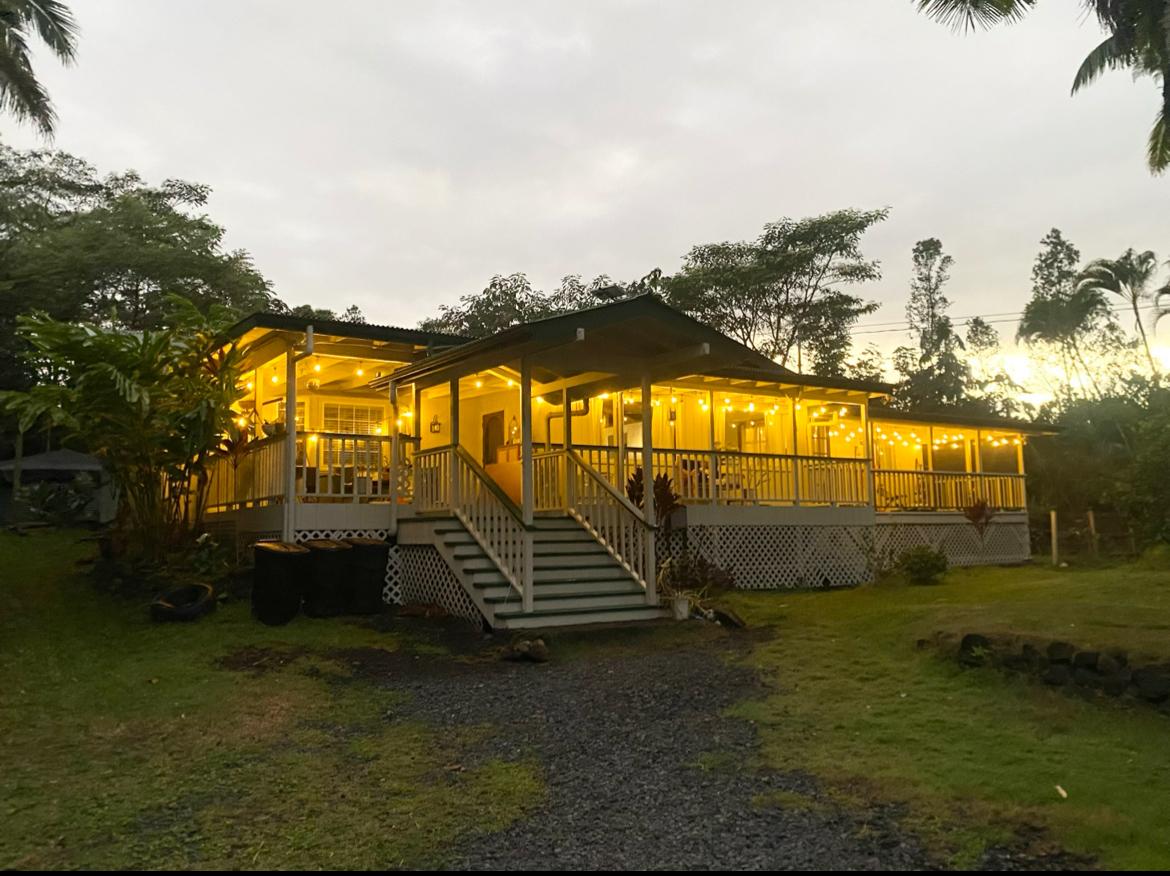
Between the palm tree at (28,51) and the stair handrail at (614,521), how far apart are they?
13.1m

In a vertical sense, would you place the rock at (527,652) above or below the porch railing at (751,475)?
below

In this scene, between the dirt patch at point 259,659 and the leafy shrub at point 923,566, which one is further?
the leafy shrub at point 923,566

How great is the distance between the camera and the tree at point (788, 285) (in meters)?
31.7

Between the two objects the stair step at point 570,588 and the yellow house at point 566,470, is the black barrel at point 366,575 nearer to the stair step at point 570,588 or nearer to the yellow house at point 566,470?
the yellow house at point 566,470

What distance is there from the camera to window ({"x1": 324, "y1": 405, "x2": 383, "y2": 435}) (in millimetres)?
14914

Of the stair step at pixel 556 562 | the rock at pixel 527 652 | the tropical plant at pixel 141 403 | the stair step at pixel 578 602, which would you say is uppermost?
the tropical plant at pixel 141 403

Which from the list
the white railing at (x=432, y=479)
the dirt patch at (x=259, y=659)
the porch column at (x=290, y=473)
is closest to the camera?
the dirt patch at (x=259, y=659)

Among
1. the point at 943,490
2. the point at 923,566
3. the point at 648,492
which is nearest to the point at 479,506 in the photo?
the point at 648,492

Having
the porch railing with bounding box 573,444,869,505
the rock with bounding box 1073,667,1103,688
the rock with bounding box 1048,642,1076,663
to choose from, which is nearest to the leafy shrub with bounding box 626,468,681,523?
the porch railing with bounding box 573,444,869,505

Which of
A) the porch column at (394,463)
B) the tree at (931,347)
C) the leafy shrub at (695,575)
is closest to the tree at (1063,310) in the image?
the tree at (931,347)

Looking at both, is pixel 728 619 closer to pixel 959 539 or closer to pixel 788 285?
pixel 959 539

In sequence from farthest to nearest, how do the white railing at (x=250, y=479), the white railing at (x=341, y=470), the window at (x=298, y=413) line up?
1. the window at (x=298, y=413)
2. the white railing at (x=250, y=479)
3. the white railing at (x=341, y=470)

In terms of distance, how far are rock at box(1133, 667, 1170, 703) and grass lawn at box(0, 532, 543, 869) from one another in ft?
13.8

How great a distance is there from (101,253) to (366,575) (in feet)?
55.7
